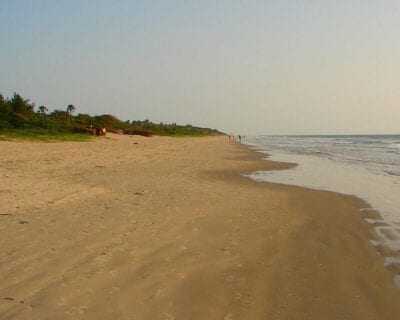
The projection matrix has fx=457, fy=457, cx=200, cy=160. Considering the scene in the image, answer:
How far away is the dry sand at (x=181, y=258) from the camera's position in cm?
492

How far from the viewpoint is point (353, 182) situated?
18.2 meters

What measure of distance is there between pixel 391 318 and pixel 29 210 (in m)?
7.04

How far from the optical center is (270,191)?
1473 centimetres

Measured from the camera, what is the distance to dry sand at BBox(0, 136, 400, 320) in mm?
4922

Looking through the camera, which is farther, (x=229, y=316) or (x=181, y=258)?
(x=181, y=258)

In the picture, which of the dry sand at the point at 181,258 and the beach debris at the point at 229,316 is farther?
the dry sand at the point at 181,258

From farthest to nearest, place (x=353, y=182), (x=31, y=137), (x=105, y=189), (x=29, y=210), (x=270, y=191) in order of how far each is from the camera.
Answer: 1. (x=31, y=137)
2. (x=353, y=182)
3. (x=270, y=191)
4. (x=105, y=189)
5. (x=29, y=210)

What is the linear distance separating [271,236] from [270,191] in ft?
21.2

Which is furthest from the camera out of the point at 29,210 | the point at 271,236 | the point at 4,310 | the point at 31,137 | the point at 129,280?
the point at 31,137

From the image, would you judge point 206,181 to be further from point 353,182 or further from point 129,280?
point 129,280

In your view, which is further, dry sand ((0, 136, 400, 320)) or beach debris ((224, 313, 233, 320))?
dry sand ((0, 136, 400, 320))

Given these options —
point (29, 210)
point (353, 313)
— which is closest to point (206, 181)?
point (29, 210)

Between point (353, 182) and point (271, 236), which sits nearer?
point (271, 236)

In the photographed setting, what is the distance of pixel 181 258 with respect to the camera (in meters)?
6.66
